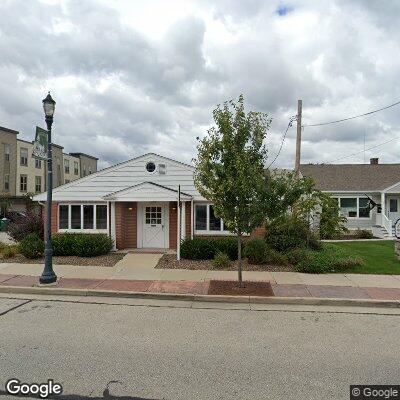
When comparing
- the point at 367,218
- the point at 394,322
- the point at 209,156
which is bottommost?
the point at 394,322

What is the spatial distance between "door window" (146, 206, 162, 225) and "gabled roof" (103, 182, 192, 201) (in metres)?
1.37

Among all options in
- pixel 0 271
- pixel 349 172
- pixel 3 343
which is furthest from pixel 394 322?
pixel 349 172

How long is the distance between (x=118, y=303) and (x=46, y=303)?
5.23ft

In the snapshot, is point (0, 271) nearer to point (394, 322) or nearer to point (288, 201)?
point (288, 201)

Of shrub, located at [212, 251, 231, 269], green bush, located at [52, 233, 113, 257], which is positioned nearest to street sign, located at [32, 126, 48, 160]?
green bush, located at [52, 233, 113, 257]

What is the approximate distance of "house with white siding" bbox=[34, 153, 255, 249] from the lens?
1512 cm

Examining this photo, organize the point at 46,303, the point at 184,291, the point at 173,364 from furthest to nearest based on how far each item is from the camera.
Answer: the point at 184,291 < the point at 46,303 < the point at 173,364

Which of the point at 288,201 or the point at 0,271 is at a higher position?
the point at 288,201

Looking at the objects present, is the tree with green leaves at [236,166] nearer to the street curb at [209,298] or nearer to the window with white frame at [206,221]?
the street curb at [209,298]

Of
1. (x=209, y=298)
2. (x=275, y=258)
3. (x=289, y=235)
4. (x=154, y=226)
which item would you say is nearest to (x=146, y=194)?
(x=154, y=226)

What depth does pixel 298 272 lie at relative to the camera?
11.0 meters

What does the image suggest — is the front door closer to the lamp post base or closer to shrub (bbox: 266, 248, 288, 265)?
shrub (bbox: 266, 248, 288, 265)

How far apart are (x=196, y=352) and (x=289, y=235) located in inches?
349
